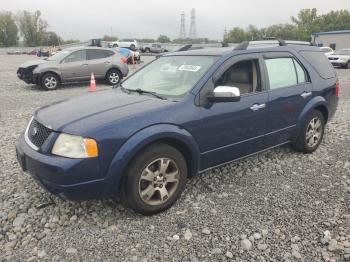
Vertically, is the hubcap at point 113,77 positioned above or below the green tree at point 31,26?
below

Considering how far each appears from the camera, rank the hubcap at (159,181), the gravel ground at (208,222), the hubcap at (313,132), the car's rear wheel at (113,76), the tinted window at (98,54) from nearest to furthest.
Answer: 1. the gravel ground at (208,222)
2. the hubcap at (159,181)
3. the hubcap at (313,132)
4. the tinted window at (98,54)
5. the car's rear wheel at (113,76)

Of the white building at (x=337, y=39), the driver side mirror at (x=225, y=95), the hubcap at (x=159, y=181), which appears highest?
the white building at (x=337, y=39)

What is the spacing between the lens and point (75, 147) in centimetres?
306

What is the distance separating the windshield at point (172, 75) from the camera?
3.89 m

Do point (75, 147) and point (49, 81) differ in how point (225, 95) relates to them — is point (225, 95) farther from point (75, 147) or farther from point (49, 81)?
point (49, 81)

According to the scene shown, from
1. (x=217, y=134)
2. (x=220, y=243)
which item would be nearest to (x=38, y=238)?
(x=220, y=243)

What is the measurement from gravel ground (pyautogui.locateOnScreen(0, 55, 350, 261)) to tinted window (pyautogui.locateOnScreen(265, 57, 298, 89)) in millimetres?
1156

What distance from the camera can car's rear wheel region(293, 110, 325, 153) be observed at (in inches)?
201

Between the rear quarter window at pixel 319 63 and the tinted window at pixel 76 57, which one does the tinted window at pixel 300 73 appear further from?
the tinted window at pixel 76 57

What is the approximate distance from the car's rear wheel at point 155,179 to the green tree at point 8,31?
94.6 meters

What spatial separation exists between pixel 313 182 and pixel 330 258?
1.54 metres

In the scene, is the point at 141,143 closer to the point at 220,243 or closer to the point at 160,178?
the point at 160,178

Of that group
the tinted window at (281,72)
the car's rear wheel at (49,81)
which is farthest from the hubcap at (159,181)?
the car's rear wheel at (49,81)

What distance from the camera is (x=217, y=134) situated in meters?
3.83
